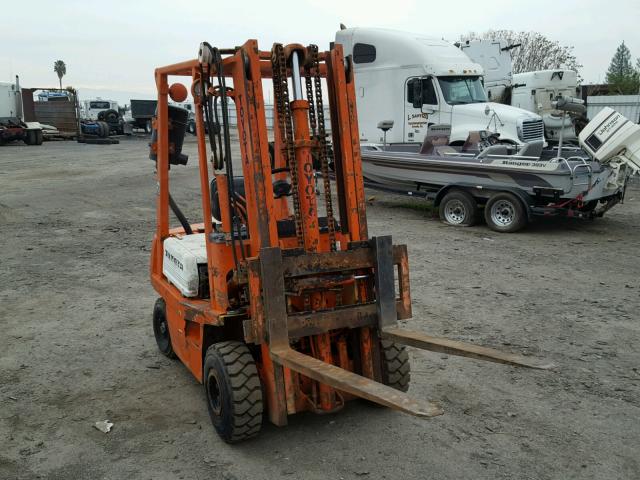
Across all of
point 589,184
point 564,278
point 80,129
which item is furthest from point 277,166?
point 80,129

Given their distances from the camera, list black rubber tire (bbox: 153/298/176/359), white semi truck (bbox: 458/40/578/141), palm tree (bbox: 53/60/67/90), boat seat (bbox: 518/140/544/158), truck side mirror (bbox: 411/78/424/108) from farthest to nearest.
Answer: palm tree (bbox: 53/60/67/90) < white semi truck (bbox: 458/40/578/141) < truck side mirror (bbox: 411/78/424/108) < boat seat (bbox: 518/140/544/158) < black rubber tire (bbox: 153/298/176/359)

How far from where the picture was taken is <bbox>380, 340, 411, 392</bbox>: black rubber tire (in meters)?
4.20

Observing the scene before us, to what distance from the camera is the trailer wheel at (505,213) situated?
408 inches

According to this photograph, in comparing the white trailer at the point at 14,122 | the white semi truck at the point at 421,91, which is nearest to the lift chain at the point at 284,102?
the white semi truck at the point at 421,91

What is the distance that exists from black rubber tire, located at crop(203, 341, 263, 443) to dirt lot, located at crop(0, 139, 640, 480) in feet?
0.53

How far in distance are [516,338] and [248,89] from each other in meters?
3.59

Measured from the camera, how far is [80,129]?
33094 mm

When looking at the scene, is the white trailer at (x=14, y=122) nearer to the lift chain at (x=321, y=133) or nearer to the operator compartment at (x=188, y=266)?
the operator compartment at (x=188, y=266)

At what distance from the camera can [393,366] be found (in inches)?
165

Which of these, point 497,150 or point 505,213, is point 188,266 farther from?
point 497,150

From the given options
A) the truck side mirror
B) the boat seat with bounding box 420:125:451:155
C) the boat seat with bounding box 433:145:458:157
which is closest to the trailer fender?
the boat seat with bounding box 433:145:458:157

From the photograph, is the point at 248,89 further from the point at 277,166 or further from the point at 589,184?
the point at 589,184

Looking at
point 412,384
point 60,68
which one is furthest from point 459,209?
point 60,68

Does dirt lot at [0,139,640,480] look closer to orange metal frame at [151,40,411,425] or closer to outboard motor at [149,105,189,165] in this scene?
orange metal frame at [151,40,411,425]
